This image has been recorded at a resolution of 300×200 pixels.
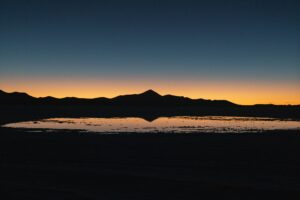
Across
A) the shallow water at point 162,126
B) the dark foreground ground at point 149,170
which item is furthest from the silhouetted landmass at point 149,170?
the shallow water at point 162,126

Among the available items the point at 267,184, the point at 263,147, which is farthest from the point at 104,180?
the point at 263,147

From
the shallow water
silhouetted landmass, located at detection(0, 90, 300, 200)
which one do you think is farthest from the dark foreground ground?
the shallow water

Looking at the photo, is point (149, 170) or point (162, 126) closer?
point (149, 170)

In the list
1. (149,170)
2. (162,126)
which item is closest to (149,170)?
(149,170)

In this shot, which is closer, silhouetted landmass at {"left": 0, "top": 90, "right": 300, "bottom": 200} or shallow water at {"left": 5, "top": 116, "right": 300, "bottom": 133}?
silhouetted landmass at {"left": 0, "top": 90, "right": 300, "bottom": 200}

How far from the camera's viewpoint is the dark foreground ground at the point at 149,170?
12836 millimetres

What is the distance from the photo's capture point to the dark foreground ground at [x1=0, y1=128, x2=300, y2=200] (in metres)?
12.8

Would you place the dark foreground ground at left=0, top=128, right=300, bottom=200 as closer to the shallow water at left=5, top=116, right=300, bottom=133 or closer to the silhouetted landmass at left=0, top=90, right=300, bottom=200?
the silhouetted landmass at left=0, top=90, right=300, bottom=200

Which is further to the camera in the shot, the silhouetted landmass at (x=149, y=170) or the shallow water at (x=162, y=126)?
the shallow water at (x=162, y=126)

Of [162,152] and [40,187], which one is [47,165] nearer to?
[40,187]

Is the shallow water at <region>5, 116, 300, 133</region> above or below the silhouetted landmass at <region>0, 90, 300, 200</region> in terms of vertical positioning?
above

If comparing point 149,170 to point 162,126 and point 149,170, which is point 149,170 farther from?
point 162,126

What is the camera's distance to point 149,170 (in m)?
16.5

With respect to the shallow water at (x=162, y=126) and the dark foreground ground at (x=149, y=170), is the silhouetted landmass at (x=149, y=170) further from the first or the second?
the shallow water at (x=162, y=126)
